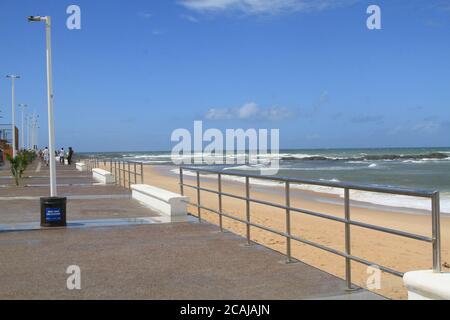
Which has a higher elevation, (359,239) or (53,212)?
(53,212)

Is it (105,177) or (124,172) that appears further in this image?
(105,177)

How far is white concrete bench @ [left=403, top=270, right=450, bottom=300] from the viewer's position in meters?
4.07

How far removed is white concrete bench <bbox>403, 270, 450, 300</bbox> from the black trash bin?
6.81 meters

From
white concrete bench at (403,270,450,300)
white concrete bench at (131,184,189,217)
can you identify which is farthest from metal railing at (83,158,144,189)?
white concrete bench at (403,270,450,300)

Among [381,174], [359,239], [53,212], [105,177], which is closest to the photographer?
[53,212]

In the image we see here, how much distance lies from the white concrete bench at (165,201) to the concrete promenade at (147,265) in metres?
0.34

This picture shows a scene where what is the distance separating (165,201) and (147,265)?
4.62 metres

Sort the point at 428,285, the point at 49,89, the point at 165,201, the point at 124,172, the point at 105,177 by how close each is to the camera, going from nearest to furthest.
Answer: the point at 428,285, the point at 49,89, the point at 165,201, the point at 124,172, the point at 105,177

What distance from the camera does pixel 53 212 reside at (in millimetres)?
9773

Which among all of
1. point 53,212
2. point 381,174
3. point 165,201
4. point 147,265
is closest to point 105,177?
point 165,201

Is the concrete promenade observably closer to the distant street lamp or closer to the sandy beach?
the distant street lamp

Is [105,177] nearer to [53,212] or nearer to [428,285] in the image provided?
[53,212]
